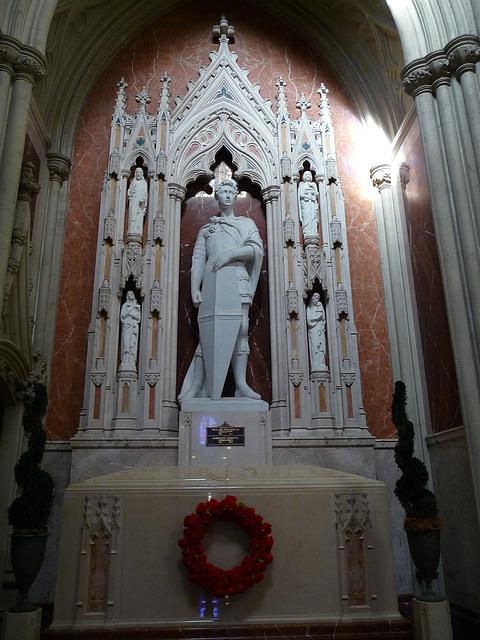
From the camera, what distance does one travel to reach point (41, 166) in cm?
910

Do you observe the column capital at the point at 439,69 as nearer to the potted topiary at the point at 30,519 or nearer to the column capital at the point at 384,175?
the column capital at the point at 384,175

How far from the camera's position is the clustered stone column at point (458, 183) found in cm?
608

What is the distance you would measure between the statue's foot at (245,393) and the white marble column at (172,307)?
97cm

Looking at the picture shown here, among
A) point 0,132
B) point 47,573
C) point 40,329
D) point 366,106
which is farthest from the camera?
point 366,106

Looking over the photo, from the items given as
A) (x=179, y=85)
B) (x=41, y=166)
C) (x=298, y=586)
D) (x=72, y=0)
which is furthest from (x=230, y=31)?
(x=298, y=586)

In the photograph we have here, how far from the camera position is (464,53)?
685cm

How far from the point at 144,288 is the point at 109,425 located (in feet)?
6.72

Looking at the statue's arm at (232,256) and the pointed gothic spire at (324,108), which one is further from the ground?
the pointed gothic spire at (324,108)

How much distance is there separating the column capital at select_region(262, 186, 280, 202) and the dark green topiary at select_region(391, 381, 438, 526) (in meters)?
4.58

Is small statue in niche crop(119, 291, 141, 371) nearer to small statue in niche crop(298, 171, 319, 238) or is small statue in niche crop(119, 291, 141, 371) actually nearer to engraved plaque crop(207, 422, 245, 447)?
engraved plaque crop(207, 422, 245, 447)

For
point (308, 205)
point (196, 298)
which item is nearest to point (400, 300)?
point (308, 205)

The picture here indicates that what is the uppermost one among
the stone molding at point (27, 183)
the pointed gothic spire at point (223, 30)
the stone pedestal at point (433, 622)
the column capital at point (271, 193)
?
the pointed gothic spire at point (223, 30)

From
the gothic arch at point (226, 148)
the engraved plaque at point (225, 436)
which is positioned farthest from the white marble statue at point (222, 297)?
the gothic arch at point (226, 148)

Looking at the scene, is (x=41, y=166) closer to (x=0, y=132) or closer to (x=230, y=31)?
(x=0, y=132)
